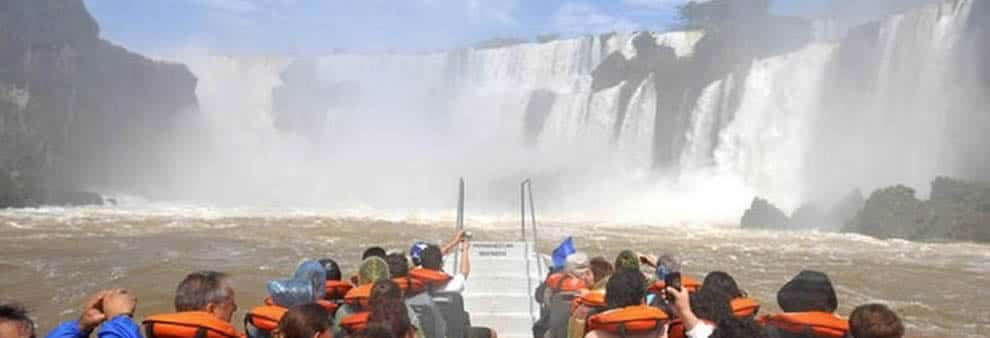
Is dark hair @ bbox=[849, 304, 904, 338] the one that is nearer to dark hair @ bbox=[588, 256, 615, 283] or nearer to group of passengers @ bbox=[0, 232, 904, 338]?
group of passengers @ bbox=[0, 232, 904, 338]

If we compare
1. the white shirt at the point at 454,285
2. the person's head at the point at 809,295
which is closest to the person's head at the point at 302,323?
the person's head at the point at 809,295

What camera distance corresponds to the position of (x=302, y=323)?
287cm

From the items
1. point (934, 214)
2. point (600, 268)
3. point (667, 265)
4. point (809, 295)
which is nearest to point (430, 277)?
point (600, 268)

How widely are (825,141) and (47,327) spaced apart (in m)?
33.3

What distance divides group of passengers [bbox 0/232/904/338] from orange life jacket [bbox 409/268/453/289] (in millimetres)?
16

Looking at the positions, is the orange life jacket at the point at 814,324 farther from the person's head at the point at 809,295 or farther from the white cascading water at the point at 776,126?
the white cascading water at the point at 776,126

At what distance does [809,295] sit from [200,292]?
2402 millimetres

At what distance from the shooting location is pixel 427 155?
63.4 metres

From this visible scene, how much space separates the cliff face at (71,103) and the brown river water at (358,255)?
1062 cm

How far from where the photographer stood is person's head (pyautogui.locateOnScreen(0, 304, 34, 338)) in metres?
2.55

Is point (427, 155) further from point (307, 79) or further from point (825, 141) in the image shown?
point (825, 141)

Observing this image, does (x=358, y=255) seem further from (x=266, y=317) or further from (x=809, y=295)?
(x=809, y=295)

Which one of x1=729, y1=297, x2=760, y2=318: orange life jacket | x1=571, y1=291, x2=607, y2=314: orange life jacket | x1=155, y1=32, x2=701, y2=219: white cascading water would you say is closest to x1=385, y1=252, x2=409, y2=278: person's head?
x1=571, y1=291, x2=607, y2=314: orange life jacket

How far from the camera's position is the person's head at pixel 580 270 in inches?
191
